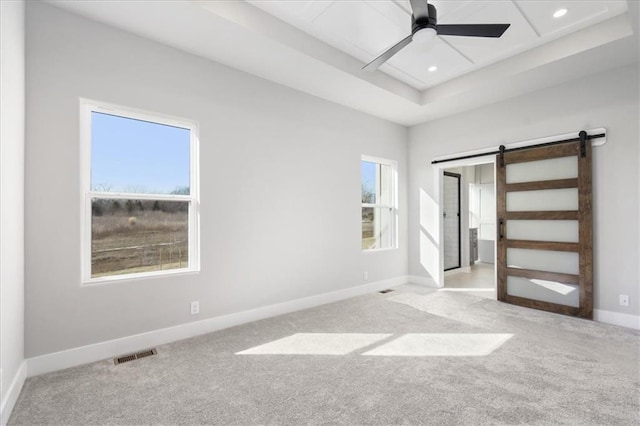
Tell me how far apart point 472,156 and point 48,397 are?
5.50 meters

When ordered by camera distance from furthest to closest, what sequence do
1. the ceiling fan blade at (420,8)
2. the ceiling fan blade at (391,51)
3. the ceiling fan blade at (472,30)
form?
1. the ceiling fan blade at (391,51)
2. the ceiling fan blade at (472,30)
3. the ceiling fan blade at (420,8)

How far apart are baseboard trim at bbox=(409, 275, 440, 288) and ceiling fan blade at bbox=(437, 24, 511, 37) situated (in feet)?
12.9

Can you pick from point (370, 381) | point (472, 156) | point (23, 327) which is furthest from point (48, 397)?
point (472, 156)

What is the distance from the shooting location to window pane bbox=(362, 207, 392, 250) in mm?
5031

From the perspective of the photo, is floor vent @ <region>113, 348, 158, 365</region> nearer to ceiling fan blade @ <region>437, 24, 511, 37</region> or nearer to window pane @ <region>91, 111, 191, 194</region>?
window pane @ <region>91, 111, 191, 194</region>

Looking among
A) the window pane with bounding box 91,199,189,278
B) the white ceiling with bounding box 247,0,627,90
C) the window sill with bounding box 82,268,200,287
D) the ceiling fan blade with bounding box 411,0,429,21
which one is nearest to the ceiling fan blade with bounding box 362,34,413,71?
the ceiling fan blade with bounding box 411,0,429,21

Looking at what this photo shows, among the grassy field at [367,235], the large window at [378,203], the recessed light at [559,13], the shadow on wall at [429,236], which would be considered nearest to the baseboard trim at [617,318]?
the shadow on wall at [429,236]

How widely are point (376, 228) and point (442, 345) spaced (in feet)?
8.57

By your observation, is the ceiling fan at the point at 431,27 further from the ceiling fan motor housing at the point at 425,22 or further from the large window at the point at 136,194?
the large window at the point at 136,194

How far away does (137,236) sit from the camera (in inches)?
114

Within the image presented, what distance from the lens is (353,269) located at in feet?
15.3

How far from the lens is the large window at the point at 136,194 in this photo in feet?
8.70

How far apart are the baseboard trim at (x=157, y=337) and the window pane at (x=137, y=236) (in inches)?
24.0

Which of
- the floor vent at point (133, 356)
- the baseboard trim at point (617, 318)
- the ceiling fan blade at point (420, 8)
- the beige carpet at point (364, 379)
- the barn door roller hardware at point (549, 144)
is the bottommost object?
the beige carpet at point (364, 379)
